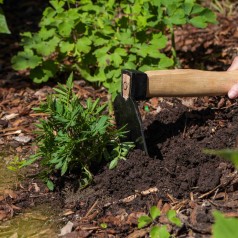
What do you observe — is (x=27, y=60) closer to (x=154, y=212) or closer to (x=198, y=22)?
(x=198, y=22)

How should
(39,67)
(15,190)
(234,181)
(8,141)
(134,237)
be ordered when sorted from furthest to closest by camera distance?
(39,67) < (8,141) < (15,190) < (234,181) < (134,237)

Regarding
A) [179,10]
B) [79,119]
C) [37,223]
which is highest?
[179,10]

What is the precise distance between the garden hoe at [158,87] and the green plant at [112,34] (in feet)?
2.29

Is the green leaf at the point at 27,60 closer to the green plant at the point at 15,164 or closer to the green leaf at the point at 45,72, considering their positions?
the green leaf at the point at 45,72

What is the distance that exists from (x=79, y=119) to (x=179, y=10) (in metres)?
1.33

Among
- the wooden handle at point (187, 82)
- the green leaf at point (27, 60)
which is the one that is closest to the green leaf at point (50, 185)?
the wooden handle at point (187, 82)

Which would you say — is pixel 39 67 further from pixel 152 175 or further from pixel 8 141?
pixel 152 175

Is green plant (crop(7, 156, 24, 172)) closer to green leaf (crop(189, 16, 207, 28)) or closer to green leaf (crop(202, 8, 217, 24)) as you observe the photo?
green leaf (crop(189, 16, 207, 28))

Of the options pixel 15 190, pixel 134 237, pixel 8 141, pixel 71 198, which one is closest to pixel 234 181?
pixel 134 237

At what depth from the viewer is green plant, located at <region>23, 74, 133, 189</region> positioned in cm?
301

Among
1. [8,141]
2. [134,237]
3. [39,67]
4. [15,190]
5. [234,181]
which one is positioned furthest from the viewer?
[39,67]

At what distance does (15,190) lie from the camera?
3301 millimetres

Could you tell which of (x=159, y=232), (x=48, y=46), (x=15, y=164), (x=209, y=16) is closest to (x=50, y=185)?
(x=15, y=164)

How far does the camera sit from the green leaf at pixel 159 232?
8.40 feet
